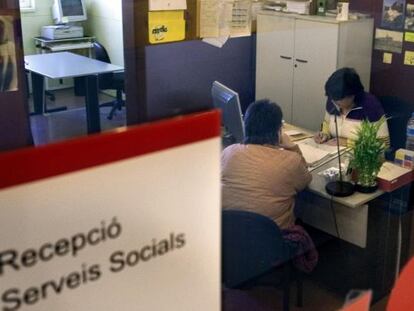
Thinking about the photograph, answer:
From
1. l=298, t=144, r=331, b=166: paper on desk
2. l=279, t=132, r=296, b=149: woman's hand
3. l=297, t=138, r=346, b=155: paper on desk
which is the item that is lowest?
l=298, t=144, r=331, b=166: paper on desk

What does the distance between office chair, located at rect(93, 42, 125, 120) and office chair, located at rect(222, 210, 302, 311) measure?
614mm

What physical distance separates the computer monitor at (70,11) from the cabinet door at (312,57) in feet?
8.40

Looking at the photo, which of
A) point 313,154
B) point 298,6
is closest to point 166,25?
point 313,154

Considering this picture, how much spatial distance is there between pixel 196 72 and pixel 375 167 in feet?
2.76

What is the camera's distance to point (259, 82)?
3.02m

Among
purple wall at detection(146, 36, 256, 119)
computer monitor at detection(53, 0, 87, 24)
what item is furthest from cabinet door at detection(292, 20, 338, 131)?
computer monitor at detection(53, 0, 87, 24)

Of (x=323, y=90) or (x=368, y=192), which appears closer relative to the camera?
(x=368, y=192)

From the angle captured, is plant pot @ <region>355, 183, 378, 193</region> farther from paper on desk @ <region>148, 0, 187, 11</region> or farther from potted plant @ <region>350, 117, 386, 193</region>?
paper on desk @ <region>148, 0, 187, 11</region>

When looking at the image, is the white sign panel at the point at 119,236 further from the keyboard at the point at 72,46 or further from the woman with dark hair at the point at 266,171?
the keyboard at the point at 72,46

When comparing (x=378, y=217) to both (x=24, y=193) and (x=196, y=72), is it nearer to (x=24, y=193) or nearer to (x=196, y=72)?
(x=196, y=72)

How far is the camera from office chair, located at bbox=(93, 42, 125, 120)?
2.26 meters

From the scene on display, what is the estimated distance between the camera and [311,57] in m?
3.47

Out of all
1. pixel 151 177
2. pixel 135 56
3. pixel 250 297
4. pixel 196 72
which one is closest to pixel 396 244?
pixel 250 297

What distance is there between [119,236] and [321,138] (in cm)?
256
